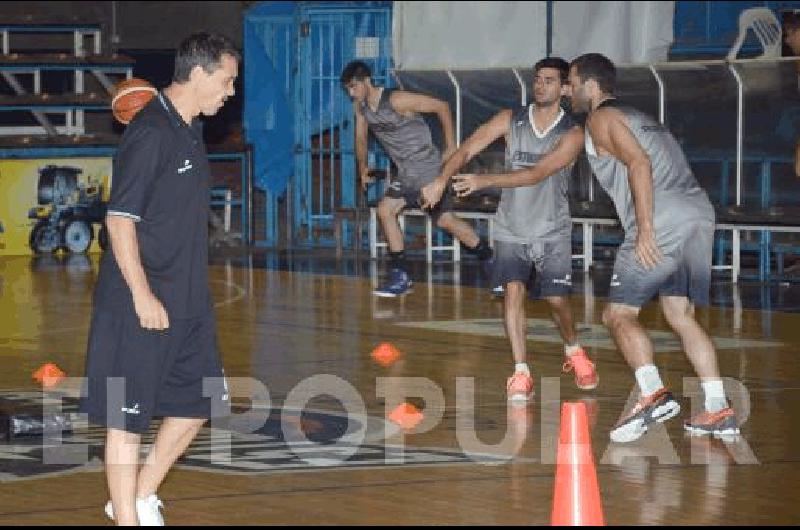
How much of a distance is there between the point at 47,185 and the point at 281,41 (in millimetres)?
4117

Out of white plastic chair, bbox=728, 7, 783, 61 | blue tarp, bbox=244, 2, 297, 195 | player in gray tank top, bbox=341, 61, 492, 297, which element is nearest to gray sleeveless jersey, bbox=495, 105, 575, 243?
player in gray tank top, bbox=341, 61, 492, 297

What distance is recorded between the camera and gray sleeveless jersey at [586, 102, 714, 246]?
1206 centimetres

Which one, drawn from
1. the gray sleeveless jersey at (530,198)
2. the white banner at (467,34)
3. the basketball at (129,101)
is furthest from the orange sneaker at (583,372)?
the white banner at (467,34)

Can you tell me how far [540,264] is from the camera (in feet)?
46.3

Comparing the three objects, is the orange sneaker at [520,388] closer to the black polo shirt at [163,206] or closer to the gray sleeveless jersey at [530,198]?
the gray sleeveless jersey at [530,198]

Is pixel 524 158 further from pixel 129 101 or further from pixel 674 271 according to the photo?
pixel 129 101

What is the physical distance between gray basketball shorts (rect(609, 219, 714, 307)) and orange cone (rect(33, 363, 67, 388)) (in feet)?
14.3

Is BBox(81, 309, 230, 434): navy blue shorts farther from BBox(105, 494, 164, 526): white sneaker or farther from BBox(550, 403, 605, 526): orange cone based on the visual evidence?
BBox(550, 403, 605, 526): orange cone

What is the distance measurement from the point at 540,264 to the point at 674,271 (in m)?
2.20

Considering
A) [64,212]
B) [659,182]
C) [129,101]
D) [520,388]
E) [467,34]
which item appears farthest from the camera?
[64,212]

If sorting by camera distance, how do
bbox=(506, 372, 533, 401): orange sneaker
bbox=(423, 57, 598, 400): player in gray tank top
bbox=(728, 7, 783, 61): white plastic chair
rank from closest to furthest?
bbox=(506, 372, 533, 401): orange sneaker → bbox=(423, 57, 598, 400): player in gray tank top → bbox=(728, 7, 783, 61): white plastic chair

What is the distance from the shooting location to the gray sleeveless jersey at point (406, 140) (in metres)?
20.9

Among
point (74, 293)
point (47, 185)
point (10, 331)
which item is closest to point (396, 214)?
point (74, 293)

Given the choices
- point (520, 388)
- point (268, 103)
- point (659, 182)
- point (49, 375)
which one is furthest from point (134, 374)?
point (268, 103)
